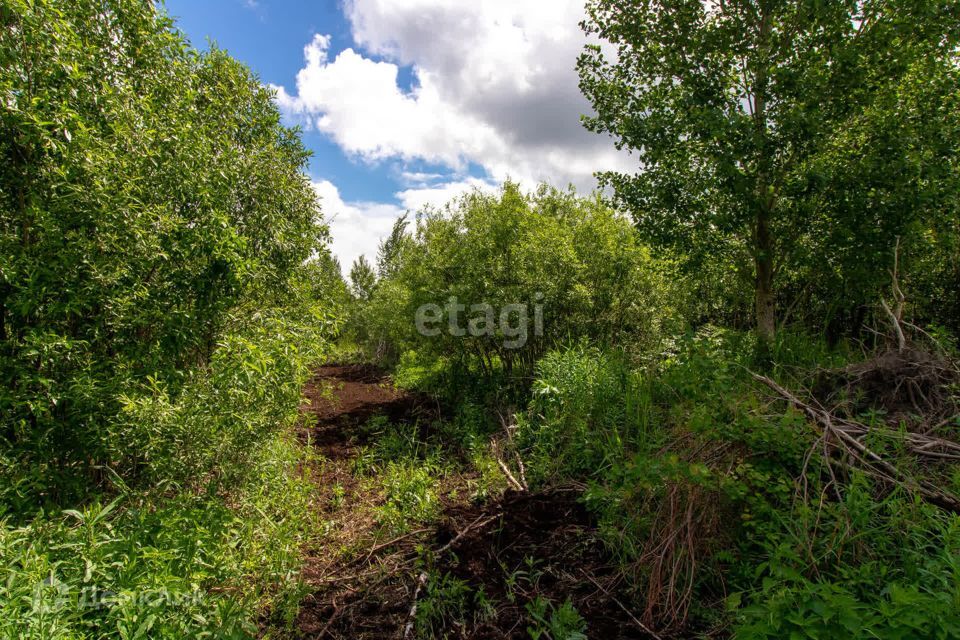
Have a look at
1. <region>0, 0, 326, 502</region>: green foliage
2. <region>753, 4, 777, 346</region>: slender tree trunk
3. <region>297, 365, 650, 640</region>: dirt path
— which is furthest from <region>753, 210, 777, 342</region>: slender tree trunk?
<region>0, 0, 326, 502</region>: green foliage

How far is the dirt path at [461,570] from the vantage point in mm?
2643

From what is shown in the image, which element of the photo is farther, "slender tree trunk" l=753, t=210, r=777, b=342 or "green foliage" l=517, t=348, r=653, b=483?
"slender tree trunk" l=753, t=210, r=777, b=342

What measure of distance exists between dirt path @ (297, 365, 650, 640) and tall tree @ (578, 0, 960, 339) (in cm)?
361

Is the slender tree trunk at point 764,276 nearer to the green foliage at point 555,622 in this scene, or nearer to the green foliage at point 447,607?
the green foliage at point 555,622

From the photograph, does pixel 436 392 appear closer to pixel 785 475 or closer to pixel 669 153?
pixel 669 153

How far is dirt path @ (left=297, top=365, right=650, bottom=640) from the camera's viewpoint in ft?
8.67

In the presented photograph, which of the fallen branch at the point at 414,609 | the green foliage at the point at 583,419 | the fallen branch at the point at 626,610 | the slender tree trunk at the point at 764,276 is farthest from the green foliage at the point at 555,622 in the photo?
the slender tree trunk at the point at 764,276

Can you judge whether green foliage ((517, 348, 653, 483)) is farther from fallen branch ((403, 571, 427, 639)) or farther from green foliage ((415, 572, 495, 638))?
fallen branch ((403, 571, 427, 639))

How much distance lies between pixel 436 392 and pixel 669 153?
581cm
